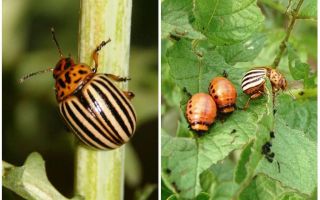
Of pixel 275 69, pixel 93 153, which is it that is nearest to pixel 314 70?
pixel 275 69

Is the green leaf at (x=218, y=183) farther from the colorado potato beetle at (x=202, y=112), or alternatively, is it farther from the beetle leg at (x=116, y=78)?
the beetle leg at (x=116, y=78)

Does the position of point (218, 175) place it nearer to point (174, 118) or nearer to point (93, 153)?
point (174, 118)

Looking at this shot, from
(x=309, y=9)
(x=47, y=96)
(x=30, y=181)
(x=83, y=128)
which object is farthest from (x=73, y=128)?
A: (x=309, y=9)

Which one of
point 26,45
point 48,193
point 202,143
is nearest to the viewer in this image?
point 48,193

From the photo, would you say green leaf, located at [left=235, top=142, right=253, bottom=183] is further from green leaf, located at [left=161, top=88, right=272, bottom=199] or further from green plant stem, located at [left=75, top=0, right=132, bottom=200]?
green plant stem, located at [left=75, top=0, right=132, bottom=200]

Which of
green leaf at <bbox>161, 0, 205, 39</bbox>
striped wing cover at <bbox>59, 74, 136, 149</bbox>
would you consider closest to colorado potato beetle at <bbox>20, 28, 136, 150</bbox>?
striped wing cover at <bbox>59, 74, 136, 149</bbox>

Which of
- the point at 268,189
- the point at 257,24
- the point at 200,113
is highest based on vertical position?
the point at 257,24
